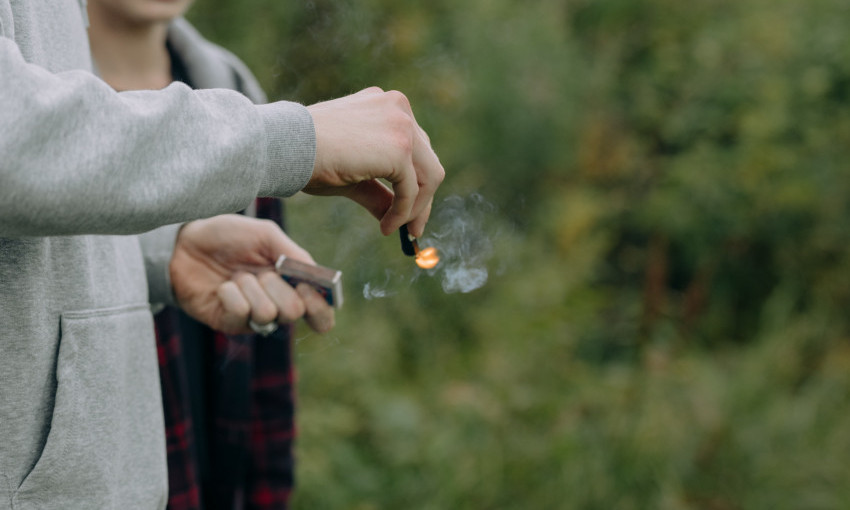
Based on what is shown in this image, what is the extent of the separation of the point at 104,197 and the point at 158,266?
70cm

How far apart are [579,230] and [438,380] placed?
1.24 meters

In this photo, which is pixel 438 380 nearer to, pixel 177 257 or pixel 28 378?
pixel 177 257

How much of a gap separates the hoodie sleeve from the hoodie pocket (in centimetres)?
20

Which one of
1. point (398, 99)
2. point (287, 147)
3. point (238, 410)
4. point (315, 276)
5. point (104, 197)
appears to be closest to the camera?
point (104, 197)

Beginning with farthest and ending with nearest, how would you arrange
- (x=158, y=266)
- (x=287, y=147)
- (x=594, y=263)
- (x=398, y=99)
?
(x=594, y=263)
(x=158, y=266)
(x=398, y=99)
(x=287, y=147)

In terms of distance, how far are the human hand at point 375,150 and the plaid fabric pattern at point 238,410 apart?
69 cm

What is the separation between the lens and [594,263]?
416cm

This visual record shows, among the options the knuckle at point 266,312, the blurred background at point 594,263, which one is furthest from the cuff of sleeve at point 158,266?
the blurred background at point 594,263

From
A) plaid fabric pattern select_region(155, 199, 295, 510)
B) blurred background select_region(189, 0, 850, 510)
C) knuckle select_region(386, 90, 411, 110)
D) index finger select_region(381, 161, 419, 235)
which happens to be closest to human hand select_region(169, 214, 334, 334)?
plaid fabric pattern select_region(155, 199, 295, 510)

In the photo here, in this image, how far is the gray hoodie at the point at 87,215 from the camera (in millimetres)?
715

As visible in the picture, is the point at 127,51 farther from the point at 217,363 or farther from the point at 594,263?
the point at 594,263

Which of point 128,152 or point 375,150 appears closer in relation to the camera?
point 128,152

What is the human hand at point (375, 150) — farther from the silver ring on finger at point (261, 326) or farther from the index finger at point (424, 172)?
the silver ring on finger at point (261, 326)

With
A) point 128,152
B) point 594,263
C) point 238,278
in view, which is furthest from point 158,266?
point 594,263
